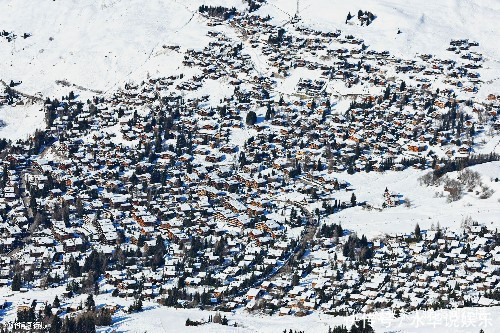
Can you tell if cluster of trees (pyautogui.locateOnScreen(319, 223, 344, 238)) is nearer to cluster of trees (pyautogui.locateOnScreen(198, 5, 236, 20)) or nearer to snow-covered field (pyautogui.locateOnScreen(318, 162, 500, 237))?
snow-covered field (pyautogui.locateOnScreen(318, 162, 500, 237))

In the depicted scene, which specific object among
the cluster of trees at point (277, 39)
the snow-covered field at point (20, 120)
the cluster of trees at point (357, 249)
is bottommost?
the cluster of trees at point (357, 249)

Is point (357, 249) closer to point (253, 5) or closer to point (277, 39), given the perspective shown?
point (277, 39)

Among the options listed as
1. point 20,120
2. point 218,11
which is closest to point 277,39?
point 218,11

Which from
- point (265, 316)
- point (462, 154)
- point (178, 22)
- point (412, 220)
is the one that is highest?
point (178, 22)

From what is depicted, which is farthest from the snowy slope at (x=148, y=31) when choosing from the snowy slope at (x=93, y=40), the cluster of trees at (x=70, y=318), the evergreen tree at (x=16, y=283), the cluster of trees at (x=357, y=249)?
the cluster of trees at (x=70, y=318)

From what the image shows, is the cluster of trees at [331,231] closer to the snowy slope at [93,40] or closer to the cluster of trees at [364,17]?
the snowy slope at [93,40]

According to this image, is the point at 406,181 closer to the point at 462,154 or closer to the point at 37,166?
the point at 462,154

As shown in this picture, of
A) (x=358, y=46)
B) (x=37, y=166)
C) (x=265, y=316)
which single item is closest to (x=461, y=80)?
(x=358, y=46)

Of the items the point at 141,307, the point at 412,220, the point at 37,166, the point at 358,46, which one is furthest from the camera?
the point at 358,46

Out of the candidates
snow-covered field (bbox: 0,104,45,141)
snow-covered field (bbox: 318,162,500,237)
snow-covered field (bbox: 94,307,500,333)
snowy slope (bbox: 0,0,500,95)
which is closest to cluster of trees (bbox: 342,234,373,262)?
snow-covered field (bbox: 318,162,500,237)
